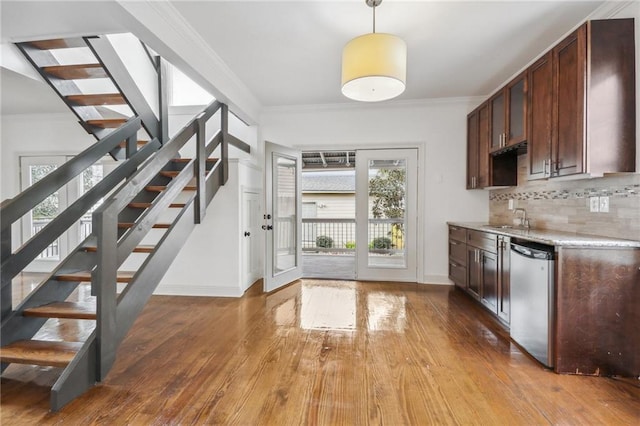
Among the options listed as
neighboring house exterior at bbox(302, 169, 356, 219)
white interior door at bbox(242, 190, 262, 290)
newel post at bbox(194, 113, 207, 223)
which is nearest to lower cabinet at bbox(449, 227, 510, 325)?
white interior door at bbox(242, 190, 262, 290)

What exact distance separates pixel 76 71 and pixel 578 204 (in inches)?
197

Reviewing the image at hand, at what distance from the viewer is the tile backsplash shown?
2.21 m

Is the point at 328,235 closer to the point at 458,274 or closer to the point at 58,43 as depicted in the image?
the point at 458,274

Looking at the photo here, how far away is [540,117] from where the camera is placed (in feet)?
8.88

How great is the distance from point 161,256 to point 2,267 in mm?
974

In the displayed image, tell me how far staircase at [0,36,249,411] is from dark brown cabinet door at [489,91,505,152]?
336 cm

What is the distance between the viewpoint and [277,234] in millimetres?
4348

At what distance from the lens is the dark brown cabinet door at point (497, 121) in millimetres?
3410

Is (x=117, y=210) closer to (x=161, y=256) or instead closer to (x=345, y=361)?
(x=161, y=256)

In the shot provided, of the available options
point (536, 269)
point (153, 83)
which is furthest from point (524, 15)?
point (153, 83)

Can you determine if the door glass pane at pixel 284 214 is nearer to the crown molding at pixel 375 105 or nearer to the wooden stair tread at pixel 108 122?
the crown molding at pixel 375 105

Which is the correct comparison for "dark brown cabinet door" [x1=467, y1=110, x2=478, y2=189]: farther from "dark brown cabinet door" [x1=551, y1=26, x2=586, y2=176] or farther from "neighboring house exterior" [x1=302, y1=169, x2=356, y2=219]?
"neighboring house exterior" [x1=302, y1=169, x2=356, y2=219]

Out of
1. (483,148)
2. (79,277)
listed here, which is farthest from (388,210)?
(79,277)

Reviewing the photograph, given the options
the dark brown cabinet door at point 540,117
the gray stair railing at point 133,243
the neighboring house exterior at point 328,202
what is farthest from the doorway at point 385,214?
the neighboring house exterior at point 328,202
